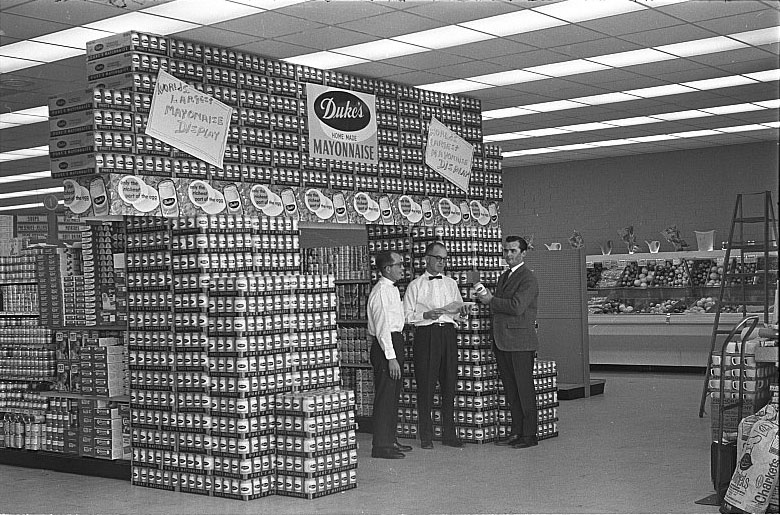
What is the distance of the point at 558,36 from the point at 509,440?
366 centimetres

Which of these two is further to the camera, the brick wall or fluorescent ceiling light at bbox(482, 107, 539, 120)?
the brick wall

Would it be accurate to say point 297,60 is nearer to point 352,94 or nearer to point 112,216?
point 352,94

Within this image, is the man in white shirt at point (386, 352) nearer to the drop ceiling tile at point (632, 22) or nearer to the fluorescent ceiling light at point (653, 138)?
the drop ceiling tile at point (632, 22)

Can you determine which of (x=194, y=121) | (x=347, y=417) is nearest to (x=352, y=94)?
(x=194, y=121)

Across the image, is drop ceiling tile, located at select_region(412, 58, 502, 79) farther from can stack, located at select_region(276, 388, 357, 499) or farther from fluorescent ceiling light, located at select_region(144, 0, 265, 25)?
can stack, located at select_region(276, 388, 357, 499)

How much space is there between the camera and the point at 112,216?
734 cm

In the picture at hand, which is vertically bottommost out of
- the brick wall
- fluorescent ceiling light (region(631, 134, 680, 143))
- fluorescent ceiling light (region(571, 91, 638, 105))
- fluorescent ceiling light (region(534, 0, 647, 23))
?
the brick wall

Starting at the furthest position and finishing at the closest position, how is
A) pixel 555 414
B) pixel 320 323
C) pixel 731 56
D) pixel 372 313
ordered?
pixel 731 56 → pixel 555 414 → pixel 372 313 → pixel 320 323

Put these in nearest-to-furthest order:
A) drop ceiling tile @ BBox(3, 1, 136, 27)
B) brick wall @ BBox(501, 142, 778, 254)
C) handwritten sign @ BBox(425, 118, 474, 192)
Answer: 1. drop ceiling tile @ BBox(3, 1, 136, 27)
2. handwritten sign @ BBox(425, 118, 474, 192)
3. brick wall @ BBox(501, 142, 778, 254)

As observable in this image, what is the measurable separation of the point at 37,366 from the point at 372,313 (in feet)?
10.2

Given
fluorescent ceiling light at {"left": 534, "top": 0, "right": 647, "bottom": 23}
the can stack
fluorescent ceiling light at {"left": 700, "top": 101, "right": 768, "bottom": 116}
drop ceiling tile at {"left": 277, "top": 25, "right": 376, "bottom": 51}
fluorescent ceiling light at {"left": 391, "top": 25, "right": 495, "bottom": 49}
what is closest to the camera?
the can stack

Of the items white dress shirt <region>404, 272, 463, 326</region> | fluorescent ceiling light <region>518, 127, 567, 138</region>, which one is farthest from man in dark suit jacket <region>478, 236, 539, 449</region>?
fluorescent ceiling light <region>518, 127, 567, 138</region>

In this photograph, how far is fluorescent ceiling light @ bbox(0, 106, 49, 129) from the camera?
11.4 meters

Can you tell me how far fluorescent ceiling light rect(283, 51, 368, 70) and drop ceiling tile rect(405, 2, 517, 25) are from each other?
138cm
